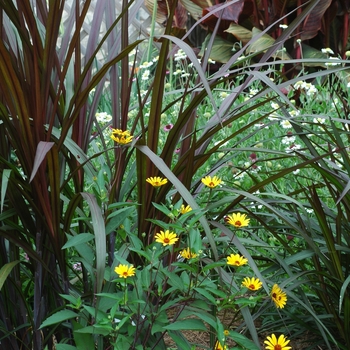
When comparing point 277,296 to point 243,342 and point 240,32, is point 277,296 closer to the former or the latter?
point 243,342

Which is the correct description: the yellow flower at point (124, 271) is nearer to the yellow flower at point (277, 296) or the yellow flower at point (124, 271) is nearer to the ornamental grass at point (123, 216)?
the ornamental grass at point (123, 216)

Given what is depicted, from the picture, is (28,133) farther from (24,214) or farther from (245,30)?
(245,30)

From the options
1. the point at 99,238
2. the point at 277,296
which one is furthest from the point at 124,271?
the point at 277,296

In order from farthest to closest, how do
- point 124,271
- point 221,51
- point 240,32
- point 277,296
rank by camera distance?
1. point 221,51
2. point 240,32
3. point 277,296
4. point 124,271

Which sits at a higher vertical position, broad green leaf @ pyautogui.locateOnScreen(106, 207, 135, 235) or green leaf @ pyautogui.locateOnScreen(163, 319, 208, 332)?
broad green leaf @ pyautogui.locateOnScreen(106, 207, 135, 235)

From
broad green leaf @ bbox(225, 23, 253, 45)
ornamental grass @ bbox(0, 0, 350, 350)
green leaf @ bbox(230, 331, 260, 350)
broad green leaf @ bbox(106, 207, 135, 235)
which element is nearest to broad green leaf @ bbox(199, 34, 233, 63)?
broad green leaf @ bbox(225, 23, 253, 45)

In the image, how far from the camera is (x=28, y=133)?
4.06ft

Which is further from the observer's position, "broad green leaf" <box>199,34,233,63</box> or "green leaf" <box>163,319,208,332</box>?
"broad green leaf" <box>199,34,233,63</box>

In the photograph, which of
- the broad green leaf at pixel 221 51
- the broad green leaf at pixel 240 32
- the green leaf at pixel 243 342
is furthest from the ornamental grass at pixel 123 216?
the broad green leaf at pixel 221 51

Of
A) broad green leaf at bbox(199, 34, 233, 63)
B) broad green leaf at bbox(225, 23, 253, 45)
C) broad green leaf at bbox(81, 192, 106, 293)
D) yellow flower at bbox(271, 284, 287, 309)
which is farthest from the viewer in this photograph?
broad green leaf at bbox(199, 34, 233, 63)

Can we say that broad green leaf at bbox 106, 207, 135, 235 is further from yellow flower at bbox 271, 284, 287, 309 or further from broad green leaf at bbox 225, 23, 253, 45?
broad green leaf at bbox 225, 23, 253, 45

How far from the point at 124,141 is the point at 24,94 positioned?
0.23m

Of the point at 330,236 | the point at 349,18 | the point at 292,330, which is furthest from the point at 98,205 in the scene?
the point at 349,18

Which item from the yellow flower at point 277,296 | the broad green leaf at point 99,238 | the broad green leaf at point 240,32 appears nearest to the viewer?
the broad green leaf at point 99,238
